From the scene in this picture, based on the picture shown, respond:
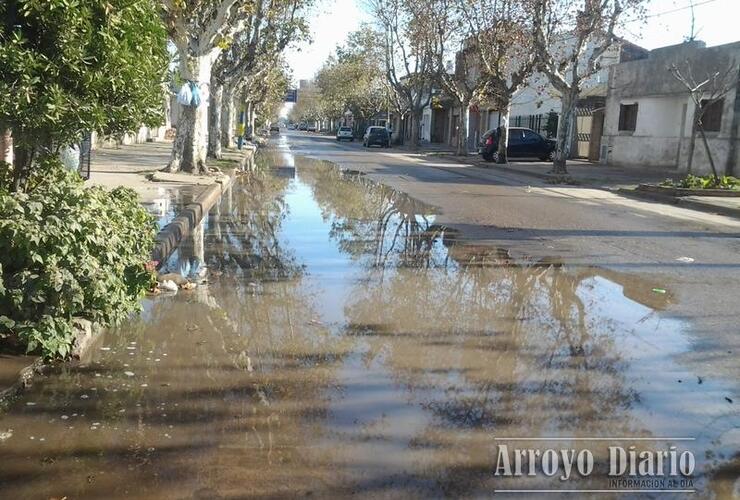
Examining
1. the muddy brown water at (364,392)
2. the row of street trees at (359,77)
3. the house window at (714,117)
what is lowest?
the muddy brown water at (364,392)

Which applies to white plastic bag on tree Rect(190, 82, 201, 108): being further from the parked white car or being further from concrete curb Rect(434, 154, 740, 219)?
the parked white car

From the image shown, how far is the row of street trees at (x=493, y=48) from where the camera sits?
24047mm

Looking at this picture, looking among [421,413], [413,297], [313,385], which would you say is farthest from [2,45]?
[413,297]

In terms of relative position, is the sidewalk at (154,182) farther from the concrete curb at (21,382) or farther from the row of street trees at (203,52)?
the concrete curb at (21,382)

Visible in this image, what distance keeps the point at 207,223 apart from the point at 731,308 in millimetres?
8208

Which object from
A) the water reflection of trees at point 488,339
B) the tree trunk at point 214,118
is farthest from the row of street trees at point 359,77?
the water reflection of trees at point 488,339

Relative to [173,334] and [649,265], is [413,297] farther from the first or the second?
[649,265]

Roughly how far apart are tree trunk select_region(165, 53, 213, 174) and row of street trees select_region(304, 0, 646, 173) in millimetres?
11938

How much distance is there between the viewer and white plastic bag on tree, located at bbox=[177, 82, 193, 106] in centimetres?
1662

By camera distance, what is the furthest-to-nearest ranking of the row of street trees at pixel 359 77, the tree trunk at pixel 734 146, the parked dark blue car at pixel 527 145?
1. the row of street trees at pixel 359 77
2. the parked dark blue car at pixel 527 145
3. the tree trunk at pixel 734 146

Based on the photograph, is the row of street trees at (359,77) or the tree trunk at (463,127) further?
A: the row of street trees at (359,77)

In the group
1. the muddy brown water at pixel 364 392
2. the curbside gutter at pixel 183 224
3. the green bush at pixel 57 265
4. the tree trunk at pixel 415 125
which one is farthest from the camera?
the tree trunk at pixel 415 125

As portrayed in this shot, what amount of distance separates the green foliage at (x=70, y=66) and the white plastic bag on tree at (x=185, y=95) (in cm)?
1135

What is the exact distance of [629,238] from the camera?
1166cm
